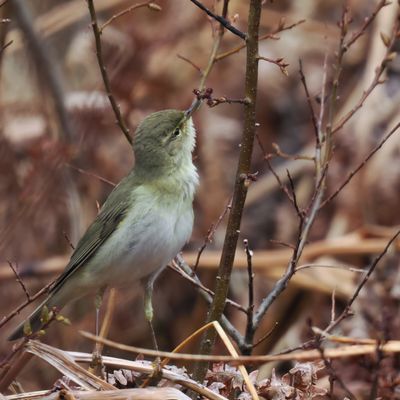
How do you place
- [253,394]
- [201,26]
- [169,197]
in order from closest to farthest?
[253,394]
[169,197]
[201,26]

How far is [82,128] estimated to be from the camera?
20.0ft

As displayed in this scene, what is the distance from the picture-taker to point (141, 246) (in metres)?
3.45

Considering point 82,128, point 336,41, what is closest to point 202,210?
point 82,128

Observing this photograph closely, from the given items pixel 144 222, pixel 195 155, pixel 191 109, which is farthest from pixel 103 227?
pixel 195 155

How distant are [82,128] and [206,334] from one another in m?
3.39

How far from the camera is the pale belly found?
339 centimetres

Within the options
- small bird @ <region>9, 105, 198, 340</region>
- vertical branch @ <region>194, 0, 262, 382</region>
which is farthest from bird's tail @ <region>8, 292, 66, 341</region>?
vertical branch @ <region>194, 0, 262, 382</region>

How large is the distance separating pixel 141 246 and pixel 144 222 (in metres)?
0.10

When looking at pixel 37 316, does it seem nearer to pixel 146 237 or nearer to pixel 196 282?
pixel 146 237

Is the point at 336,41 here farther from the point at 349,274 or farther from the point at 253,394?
the point at 253,394

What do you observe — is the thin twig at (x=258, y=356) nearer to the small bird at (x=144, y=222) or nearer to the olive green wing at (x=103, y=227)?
the small bird at (x=144, y=222)

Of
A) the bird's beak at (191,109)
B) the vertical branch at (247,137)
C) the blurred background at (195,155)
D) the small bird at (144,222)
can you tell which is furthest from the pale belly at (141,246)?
the blurred background at (195,155)

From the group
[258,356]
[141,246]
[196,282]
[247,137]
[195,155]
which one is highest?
[195,155]

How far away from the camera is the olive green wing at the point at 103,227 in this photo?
11.9 ft
